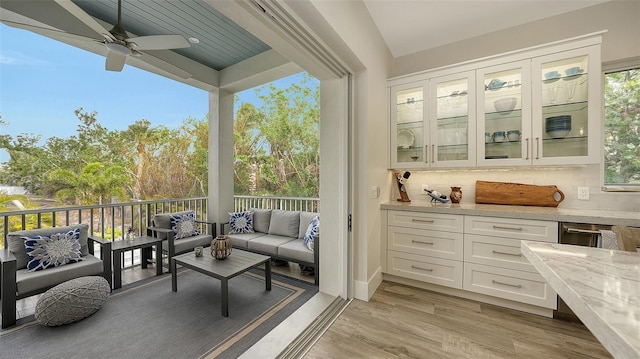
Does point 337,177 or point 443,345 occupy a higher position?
point 337,177

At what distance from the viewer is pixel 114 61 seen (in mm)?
2525

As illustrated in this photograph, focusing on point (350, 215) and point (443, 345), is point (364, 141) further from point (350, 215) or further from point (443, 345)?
point (443, 345)

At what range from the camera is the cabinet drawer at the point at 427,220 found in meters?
2.35

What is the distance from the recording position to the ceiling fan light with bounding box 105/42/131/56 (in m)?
2.26

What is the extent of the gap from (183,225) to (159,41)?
8.04 feet

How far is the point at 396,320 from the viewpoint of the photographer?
79.4 inches

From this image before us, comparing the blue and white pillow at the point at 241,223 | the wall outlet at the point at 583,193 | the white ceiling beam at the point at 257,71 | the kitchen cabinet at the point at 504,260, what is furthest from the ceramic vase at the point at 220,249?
the wall outlet at the point at 583,193

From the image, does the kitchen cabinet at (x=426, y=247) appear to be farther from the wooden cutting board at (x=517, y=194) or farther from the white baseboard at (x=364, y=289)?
the wooden cutting board at (x=517, y=194)

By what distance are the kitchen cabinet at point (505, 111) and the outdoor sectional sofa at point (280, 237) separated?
157cm

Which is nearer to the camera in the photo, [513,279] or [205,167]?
[513,279]

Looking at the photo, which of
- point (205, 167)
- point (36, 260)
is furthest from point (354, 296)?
point (205, 167)

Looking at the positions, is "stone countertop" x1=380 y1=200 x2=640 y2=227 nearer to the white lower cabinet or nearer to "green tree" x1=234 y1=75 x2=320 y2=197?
the white lower cabinet

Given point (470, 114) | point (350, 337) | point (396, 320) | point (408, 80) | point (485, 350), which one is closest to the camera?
point (485, 350)

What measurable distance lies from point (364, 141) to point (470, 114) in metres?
1.23
